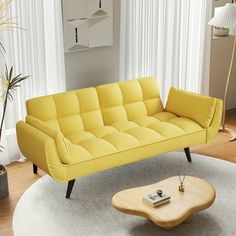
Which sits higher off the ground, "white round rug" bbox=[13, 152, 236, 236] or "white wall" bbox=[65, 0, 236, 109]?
"white wall" bbox=[65, 0, 236, 109]

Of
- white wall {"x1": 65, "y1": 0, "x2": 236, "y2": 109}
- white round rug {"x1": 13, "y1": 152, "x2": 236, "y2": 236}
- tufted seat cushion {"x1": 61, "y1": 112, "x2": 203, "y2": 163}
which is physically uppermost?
white wall {"x1": 65, "y1": 0, "x2": 236, "y2": 109}

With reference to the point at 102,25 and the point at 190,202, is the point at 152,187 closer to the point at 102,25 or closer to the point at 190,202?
the point at 190,202

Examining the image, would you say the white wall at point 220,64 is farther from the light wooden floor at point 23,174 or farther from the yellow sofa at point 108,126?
the yellow sofa at point 108,126

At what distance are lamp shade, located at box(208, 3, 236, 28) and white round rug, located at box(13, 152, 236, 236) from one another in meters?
1.40

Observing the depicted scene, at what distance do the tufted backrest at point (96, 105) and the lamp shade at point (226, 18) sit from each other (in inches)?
36.2

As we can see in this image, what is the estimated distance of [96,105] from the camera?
4754 mm

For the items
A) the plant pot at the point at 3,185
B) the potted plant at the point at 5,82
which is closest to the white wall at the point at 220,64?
the potted plant at the point at 5,82

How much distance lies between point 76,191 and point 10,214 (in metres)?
0.62

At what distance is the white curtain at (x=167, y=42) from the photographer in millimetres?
5379

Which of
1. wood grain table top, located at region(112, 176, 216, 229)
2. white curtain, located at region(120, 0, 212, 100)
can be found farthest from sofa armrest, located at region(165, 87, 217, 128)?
wood grain table top, located at region(112, 176, 216, 229)

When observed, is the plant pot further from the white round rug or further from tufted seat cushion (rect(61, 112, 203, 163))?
tufted seat cushion (rect(61, 112, 203, 163))

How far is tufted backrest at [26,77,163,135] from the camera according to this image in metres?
4.50

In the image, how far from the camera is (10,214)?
12.9 feet

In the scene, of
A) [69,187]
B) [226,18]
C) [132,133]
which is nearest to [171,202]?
[69,187]
